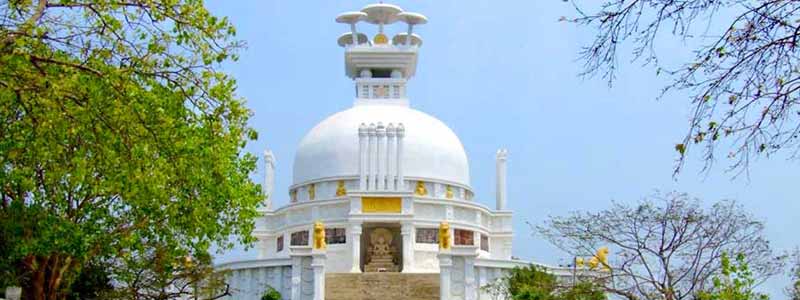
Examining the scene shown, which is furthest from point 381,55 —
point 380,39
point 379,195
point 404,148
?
point 379,195

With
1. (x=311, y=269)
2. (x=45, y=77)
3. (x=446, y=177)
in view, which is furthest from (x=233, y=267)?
(x=45, y=77)

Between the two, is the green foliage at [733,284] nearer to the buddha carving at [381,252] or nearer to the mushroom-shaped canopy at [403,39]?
the buddha carving at [381,252]

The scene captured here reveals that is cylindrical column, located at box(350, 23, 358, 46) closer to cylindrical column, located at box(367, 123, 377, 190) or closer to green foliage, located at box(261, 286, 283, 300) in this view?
cylindrical column, located at box(367, 123, 377, 190)

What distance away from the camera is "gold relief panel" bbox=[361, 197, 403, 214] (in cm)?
4441

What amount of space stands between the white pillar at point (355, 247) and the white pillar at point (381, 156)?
2.74 m

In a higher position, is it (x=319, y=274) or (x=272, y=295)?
(x=319, y=274)

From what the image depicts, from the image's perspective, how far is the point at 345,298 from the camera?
35.0m

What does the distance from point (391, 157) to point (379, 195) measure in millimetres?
2891

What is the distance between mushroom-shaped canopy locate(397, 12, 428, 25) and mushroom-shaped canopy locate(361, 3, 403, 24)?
31 cm

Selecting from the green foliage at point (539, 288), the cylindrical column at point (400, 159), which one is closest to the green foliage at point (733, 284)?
the green foliage at point (539, 288)

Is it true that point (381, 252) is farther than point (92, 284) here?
Yes

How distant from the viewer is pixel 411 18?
2131 inches

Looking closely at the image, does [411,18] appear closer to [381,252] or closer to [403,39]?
[403,39]

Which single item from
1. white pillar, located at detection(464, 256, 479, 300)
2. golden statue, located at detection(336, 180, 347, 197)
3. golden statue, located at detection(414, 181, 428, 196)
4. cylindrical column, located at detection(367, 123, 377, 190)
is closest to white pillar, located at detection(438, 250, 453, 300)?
white pillar, located at detection(464, 256, 479, 300)
